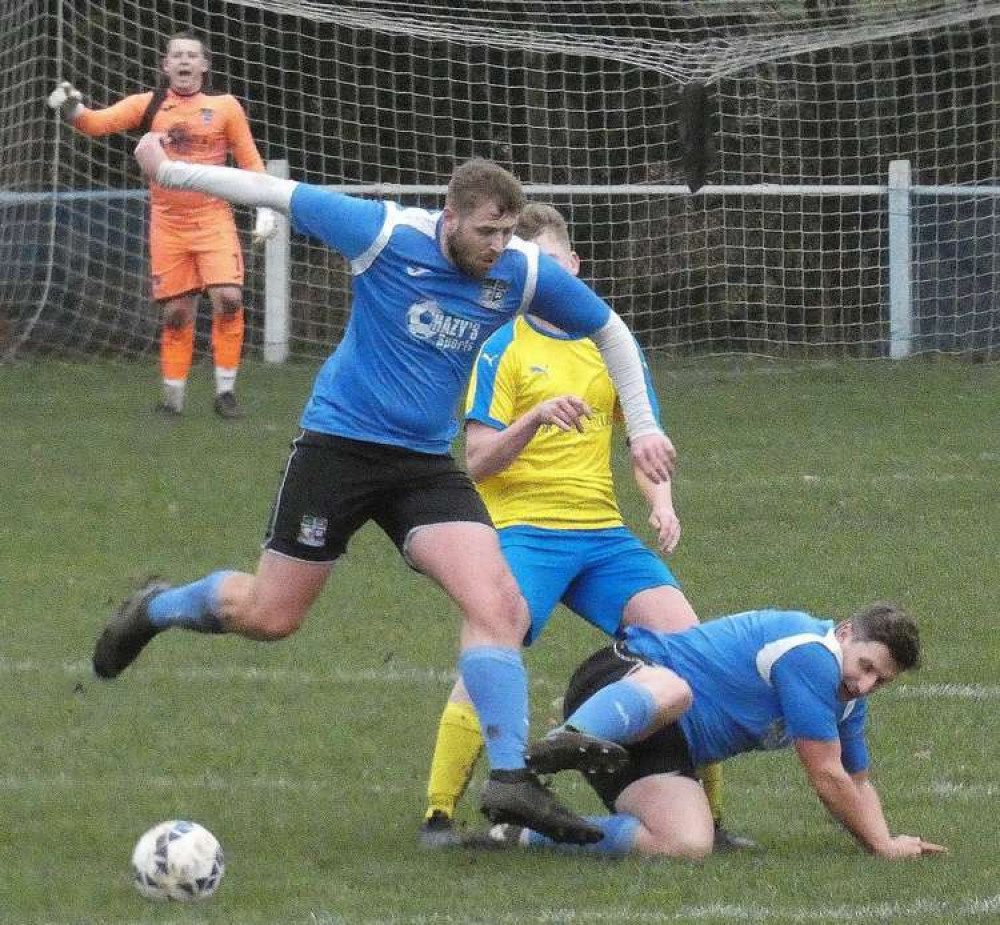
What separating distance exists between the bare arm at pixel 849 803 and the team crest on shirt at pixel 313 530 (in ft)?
4.44

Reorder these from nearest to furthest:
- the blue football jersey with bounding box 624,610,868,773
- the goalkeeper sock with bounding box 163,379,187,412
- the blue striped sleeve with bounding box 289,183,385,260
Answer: the blue football jersey with bounding box 624,610,868,773, the blue striped sleeve with bounding box 289,183,385,260, the goalkeeper sock with bounding box 163,379,187,412

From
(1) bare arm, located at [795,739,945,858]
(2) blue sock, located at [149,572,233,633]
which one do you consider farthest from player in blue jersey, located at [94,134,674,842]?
(1) bare arm, located at [795,739,945,858]

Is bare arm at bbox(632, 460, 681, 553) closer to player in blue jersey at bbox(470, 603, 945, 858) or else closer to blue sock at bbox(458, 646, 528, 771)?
player in blue jersey at bbox(470, 603, 945, 858)

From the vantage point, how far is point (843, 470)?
1221 centimetres

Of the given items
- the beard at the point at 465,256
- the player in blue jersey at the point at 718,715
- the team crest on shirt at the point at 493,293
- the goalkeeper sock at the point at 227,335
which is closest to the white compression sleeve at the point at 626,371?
the team crest on shirt at the point at 493,293

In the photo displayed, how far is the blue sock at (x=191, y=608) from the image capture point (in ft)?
20.2

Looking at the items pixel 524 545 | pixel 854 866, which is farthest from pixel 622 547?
pixel 854 866

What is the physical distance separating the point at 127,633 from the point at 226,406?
24.6 ft

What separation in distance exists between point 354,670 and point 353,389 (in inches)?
85.1

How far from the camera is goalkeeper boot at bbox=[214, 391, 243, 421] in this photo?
13805 millimetres

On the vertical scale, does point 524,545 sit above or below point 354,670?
above

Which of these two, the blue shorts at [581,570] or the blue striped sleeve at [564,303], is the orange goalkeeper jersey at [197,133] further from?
the blue striped sleeve at [564,303]

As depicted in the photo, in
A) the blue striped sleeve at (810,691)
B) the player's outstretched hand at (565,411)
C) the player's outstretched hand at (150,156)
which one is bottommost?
the blue striped sleeve at (810,691)

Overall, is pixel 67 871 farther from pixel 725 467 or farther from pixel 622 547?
pixel 725 467
